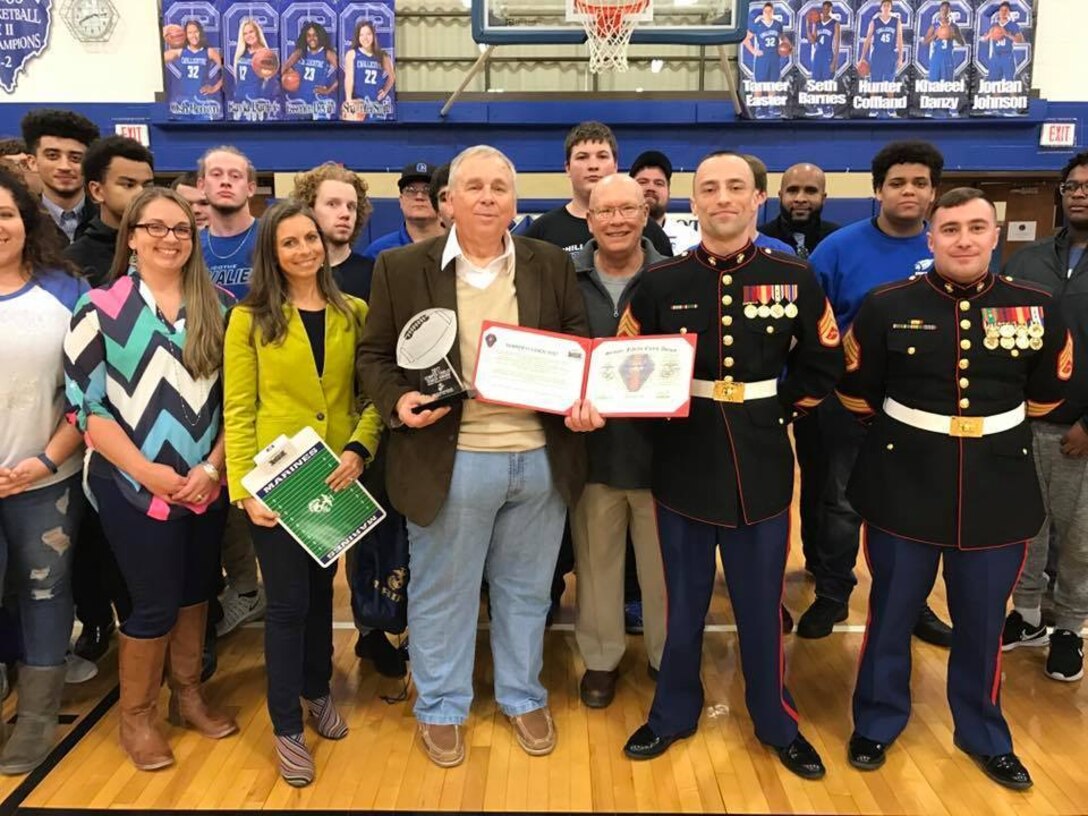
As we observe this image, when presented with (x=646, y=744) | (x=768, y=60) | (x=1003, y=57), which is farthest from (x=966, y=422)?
(x=1003, y=57)

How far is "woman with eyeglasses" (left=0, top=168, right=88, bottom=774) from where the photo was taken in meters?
2.34

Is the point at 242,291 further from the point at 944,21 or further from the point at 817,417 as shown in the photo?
the point at 944,21

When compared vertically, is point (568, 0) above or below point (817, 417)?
above

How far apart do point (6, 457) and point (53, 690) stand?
0.81 m

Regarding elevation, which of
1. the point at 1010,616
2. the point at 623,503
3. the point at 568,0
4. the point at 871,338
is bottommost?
the point at 1010,616

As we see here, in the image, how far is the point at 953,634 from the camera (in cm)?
245

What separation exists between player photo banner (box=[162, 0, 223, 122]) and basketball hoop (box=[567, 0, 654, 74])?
3.81 m

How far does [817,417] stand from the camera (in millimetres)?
3518

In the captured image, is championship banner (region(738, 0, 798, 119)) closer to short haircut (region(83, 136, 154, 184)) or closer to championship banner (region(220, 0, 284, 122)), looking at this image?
championship banner (region(220, 0, 284, 122))

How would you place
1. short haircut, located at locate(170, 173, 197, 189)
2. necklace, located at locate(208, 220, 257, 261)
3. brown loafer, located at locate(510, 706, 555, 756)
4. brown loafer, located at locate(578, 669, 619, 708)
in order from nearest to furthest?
brown loafer, located at locate(510, 706, 555, 756) < brown loafer, located at locate(578, 669, 619, 708) < necklace, located at locate(208, 220, 257, 261) < short haircut, located at locate(170, 173, 197, 189)

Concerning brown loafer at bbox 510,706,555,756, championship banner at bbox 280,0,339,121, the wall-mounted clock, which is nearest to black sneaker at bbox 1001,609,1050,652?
brown loafer at bbox 510,706,555,756

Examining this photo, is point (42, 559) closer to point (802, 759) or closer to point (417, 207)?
point (417, 207)

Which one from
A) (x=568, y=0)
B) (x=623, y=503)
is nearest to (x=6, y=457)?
(x=623, y=503)

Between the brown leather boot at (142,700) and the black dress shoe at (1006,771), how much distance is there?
256 centimetres
